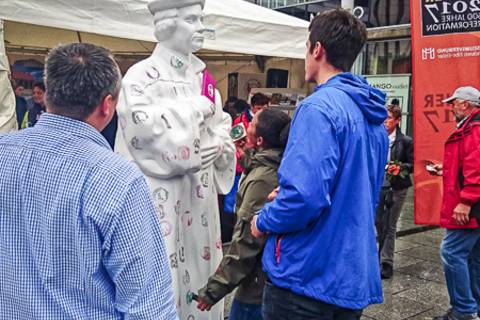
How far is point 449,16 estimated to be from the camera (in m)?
4.36

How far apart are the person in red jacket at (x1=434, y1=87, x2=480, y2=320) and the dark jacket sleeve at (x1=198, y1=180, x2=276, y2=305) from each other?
1911 millimetres

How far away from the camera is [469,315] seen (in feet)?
11.9

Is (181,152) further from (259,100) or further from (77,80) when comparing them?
(259,100)

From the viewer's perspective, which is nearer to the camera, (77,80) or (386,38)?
(77,80)

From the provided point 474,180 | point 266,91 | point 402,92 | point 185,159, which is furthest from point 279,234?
point 402,92

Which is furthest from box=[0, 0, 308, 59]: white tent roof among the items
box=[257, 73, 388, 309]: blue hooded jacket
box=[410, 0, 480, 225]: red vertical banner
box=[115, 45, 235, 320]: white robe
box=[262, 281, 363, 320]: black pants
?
box=[262, 281, 363, 320]: black pants

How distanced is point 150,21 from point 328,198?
296cm

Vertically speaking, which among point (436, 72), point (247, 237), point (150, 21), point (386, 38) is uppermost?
point (386, 38)

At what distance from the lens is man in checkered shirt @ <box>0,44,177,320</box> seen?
1.29m

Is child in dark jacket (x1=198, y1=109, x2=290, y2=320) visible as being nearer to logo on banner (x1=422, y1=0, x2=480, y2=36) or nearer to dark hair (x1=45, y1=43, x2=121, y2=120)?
dark hair (x1=45, y1=43, x2=121, y2=120)

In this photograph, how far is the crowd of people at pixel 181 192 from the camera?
4.29 feet

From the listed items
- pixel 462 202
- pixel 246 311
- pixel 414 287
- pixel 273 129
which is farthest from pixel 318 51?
pixel 414 287

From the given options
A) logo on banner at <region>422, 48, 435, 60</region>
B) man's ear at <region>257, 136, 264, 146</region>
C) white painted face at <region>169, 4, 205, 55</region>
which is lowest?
man's ear at <region>257, 136, 264, 146</region>

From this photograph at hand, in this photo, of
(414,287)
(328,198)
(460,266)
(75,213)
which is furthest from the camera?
(414,287)
